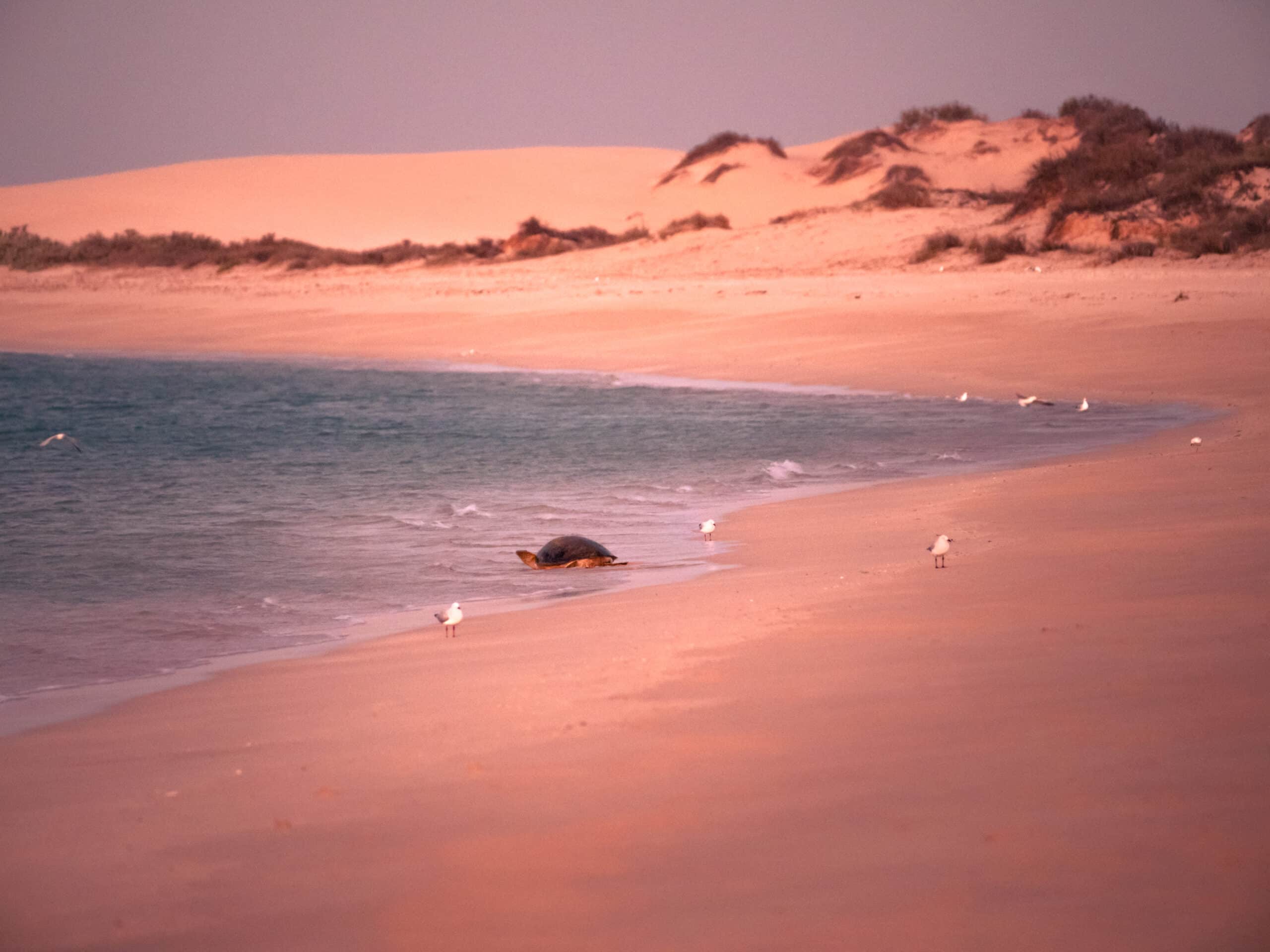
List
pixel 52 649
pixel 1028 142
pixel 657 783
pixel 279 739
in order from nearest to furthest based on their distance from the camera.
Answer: pixel 657 783 < pixel 279 739 < pixel 52 649 < pixel 1028 142

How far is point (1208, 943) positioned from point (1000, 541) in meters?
3.69

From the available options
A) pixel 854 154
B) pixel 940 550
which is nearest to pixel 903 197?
pixel 854 154

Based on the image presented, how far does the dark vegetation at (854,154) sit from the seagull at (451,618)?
32.8 meters

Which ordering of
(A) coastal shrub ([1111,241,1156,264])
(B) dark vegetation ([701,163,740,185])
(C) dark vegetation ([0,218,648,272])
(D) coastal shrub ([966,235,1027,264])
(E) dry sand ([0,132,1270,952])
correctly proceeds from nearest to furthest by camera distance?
(E) dry sand ([0,132,1270,952]) → (A) coastal shrub ([1111,241,1156,264]) → (D) coastal shrub ([966,235,1027,264]) → (C) dark vegetation ([0,218,648,272]) → (B) dark vegetation ([701,163,740,185])

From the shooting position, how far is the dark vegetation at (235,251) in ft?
101

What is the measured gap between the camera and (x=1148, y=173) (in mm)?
21906

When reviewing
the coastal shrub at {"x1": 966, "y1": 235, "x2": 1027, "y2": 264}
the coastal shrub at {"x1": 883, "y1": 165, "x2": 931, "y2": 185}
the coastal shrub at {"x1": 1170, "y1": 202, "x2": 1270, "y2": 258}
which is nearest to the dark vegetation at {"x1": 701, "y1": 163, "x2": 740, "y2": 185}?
the coastal shrub at {"x1": 883, "y1": 165, "x2": 931, "y2": 185}

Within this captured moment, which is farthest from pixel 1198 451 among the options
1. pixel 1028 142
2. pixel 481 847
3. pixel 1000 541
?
pixel 1028 142

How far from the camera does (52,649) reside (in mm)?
5250

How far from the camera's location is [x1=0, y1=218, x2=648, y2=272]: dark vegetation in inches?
1216

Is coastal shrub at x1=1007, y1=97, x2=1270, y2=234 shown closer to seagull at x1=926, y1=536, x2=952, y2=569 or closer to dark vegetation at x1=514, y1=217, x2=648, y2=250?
dark vegetation at x1=514, y1=217, x2=648, y2=250

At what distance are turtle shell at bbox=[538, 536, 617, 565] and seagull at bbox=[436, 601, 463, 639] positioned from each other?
1.46m

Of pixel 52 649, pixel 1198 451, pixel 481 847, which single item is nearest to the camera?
pixel 481 847

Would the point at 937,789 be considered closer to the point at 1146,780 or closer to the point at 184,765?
the point at 1146,780
